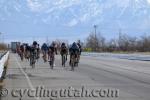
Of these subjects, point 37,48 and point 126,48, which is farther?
point 126,48

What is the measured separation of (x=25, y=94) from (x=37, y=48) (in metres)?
21.4

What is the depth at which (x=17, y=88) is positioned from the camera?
20781 mm

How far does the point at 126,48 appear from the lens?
147 m

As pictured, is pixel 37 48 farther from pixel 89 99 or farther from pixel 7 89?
pixel 89 99

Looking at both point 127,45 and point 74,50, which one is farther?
point 127,45

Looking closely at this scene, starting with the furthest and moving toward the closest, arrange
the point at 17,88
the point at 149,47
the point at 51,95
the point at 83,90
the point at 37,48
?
the point at 149,47 < the point at 37,48 < the point at 17,88 < the point at 83,90 < the point at 51,95

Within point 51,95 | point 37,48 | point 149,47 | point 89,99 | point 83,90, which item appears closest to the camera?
point 89,99

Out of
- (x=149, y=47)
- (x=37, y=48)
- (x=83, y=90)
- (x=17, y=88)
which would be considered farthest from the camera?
(x=149, y=47)

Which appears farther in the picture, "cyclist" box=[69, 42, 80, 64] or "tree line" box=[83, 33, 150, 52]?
"tree line" box=[83, 33, 150, 52]

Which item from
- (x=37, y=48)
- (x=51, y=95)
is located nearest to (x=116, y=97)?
(x=51, y=95)

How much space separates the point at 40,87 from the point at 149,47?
396 ft

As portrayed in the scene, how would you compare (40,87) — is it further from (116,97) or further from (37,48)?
(37,48)

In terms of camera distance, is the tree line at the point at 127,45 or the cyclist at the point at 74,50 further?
the tree line at the point at 127,45

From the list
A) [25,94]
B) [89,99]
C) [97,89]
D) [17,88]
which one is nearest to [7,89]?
[17,88]
